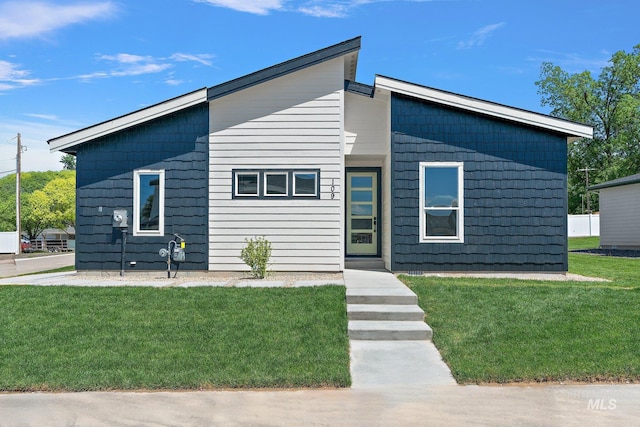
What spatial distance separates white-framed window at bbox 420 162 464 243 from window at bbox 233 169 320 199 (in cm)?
225

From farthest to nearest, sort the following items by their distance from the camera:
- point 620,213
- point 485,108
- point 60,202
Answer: point 60,202
point 620,213
point 485,108

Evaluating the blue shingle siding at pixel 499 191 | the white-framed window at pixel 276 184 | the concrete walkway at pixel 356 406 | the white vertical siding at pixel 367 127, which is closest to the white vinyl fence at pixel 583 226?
the blue shingle siding at pixel 499 191

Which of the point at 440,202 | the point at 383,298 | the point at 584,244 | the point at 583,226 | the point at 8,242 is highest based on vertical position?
the point at 440,202

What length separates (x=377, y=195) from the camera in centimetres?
1208

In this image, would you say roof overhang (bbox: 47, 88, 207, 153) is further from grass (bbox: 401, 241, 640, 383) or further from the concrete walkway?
the concrete walkway

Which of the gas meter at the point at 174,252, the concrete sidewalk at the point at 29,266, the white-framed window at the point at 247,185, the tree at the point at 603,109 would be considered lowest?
the concrete sidewalk at the point at 29,266

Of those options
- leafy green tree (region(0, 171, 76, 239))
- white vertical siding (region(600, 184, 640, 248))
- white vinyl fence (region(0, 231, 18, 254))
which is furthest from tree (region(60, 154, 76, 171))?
white vertical siding (region(600, 184, 640, 248))

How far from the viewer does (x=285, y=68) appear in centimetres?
1037

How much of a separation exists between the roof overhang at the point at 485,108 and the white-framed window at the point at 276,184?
2.72 meters

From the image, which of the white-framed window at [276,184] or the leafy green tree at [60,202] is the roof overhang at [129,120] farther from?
the leafy green tree at [60,202]

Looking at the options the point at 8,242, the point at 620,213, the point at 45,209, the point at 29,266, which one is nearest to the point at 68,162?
the point at 45,209

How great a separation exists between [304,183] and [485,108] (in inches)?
157

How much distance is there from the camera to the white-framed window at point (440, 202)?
10564 millimetres

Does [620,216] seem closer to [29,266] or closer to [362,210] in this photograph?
[362,210]
